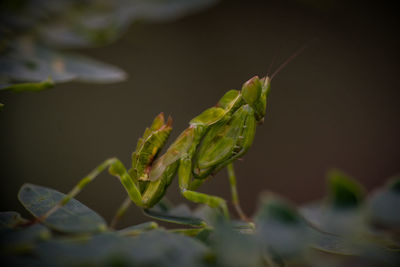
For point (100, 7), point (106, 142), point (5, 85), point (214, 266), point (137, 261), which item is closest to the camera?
point (137, 261)

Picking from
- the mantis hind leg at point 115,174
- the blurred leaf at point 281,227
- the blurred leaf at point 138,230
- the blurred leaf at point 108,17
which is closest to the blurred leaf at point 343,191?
the blurred leaf at point 281,227

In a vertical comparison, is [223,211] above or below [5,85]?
below

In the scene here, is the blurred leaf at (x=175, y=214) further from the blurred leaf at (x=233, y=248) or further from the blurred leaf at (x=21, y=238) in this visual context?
the blurred leaf at (x=21, y=238)

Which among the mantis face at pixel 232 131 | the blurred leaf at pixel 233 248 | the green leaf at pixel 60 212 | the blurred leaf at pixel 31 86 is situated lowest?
the blurred leaf at pixel 233 248

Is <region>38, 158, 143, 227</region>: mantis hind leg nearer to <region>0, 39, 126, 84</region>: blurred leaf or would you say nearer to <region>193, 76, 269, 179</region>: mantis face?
<region>193, 76, 269, 179</region>: mantis face

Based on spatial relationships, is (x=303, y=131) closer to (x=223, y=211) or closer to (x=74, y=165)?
(x=74, y=165)

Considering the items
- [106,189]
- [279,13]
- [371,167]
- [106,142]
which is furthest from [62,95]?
[371,167]

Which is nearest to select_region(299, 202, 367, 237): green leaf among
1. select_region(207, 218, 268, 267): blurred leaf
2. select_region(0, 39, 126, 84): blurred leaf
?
select_region(207, 218, 268, 267): blurred leaf
